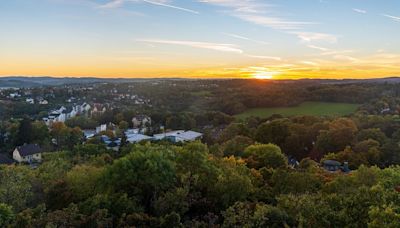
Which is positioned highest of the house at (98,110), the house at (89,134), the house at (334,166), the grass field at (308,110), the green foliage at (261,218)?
the green foliage at (261,218)

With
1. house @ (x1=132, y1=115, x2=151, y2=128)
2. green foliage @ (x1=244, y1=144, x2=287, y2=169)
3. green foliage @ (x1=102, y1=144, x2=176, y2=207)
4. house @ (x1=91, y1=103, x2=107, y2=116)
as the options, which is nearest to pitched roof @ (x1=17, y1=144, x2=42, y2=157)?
house @ (x1=132, y1=115, x2=151, y2=128)

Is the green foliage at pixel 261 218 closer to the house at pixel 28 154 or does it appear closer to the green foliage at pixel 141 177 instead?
the green foliage at pixel 141 177

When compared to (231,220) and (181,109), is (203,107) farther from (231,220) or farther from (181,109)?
(231,220)

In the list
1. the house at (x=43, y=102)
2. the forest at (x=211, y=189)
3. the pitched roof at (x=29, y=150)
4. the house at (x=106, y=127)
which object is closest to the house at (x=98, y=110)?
the house at (x=106, y=127)

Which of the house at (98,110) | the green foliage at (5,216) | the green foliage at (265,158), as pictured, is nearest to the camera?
the green foliage at (5,216)

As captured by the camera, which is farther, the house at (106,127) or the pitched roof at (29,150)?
the house at (106,127)

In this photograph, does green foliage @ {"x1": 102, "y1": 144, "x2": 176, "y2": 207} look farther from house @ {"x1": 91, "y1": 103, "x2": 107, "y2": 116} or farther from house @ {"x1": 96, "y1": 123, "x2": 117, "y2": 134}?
house @ {"x1": 91, "y1": 103, "x2": 107, "y2": 116}

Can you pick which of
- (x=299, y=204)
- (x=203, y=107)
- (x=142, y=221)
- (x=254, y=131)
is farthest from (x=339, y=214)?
(x=203, y=107)
